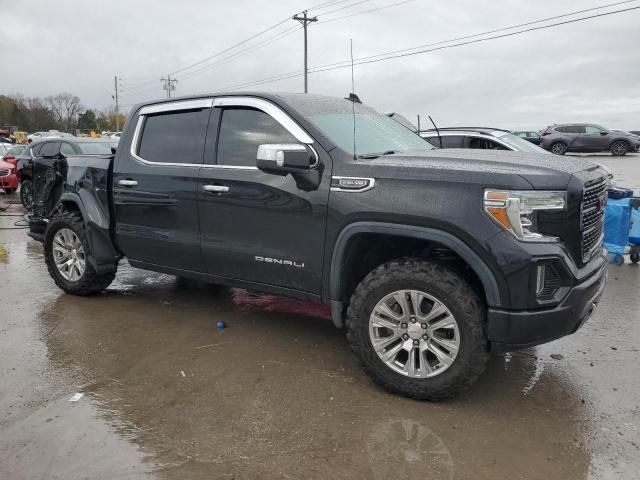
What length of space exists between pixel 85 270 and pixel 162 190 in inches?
58.9

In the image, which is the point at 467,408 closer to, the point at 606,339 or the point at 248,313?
the point at 606,339

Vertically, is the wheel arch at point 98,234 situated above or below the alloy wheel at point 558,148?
below

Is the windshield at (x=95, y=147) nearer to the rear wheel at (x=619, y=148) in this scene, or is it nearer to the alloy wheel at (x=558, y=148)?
the alloy wheel at (x=558, y=148)

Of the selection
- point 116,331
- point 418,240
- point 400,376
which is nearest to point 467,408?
point 400,376

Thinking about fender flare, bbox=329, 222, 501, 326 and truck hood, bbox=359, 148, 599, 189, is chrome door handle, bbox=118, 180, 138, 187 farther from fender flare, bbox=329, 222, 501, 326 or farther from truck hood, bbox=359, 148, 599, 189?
truck hood, bbox=359, 148, 599, 189

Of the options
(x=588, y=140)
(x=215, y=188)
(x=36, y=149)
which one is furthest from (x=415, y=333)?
(x=588, y=140)

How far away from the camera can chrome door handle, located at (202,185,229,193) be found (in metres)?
4.23

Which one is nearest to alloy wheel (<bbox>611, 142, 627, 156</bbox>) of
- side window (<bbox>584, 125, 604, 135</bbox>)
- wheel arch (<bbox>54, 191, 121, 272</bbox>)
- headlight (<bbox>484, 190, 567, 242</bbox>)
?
side window (<bbox>584, 125, 604, 135</bbox>)

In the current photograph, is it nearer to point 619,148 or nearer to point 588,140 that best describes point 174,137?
point 588,140

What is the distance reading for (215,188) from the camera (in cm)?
427

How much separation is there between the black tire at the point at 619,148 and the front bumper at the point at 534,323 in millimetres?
26332

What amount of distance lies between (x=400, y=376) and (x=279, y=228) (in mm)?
1352

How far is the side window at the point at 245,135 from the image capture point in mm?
4109

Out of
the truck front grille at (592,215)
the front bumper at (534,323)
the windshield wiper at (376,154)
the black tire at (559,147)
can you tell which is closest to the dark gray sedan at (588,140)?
the black tire at (559,147)
